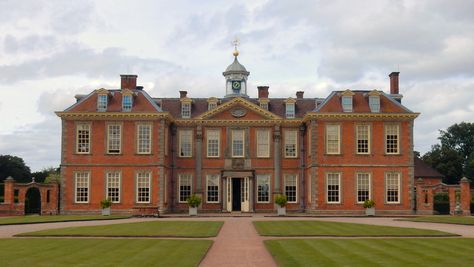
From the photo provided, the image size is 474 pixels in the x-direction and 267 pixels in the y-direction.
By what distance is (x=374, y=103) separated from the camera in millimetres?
44000

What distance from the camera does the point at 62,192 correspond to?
43.1m

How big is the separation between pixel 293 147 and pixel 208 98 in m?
7.25

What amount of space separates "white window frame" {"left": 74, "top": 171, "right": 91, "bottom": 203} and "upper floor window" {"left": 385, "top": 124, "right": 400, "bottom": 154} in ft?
66.5

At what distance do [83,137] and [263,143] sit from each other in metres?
12.6

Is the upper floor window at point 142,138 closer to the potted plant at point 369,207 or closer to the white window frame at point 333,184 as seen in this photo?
the white window frame at point 333,184

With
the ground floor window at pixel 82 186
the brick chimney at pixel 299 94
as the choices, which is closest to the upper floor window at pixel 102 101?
the ground floor window at pixel 82 186

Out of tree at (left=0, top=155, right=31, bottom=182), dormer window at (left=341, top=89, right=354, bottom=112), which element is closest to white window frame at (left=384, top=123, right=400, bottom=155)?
dormer window at (left=341, top=89, right=354, bottom=112)

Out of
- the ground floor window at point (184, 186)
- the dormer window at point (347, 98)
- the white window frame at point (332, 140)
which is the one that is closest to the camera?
the white window frame at point (332, 140)

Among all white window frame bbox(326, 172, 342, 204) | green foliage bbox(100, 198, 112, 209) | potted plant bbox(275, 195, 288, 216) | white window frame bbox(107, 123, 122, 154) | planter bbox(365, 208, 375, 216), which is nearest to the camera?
green foliage bbox(100, 198, 112, 209)

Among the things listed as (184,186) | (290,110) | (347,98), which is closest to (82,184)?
(184,186)

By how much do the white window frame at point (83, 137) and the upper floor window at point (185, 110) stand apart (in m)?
7.10

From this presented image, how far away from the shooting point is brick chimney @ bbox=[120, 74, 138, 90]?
46.7m

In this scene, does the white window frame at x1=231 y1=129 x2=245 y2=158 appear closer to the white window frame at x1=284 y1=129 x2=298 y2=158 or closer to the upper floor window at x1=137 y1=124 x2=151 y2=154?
the white window frame at x1=284 y1=129 x2=298 y2=158

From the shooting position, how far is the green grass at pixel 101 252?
15.0 metres
